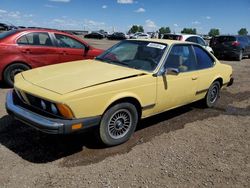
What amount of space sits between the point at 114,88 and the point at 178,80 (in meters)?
1.45

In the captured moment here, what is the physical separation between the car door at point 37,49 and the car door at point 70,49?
20 centimetres

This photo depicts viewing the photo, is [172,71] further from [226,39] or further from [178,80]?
[226,39]

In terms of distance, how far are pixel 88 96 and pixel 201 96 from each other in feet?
9.77

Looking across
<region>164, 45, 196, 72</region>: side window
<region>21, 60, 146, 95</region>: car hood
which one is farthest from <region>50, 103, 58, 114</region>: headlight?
<region>164, 45, 196, 72</region>: side window

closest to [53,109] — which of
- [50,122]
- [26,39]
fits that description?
[50,122]

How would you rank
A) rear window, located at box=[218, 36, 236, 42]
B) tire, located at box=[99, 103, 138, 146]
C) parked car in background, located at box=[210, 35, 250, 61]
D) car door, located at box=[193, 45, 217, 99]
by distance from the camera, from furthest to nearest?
rear window, located at box=[218, 36, 236, 42], parked car in background, located at box=[210, 35, 250, 61], car door, located at box=[193, 45, 217, 99], tire, located at box=[99, 103, 138, 146]

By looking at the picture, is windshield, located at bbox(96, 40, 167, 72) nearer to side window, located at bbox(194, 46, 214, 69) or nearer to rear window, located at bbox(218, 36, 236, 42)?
side window, located at bbox(194, 46, 214, 69)

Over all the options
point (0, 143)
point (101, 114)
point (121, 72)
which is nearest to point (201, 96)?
point (121, 72)

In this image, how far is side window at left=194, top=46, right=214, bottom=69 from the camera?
17.8 feet

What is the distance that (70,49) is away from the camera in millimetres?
7777

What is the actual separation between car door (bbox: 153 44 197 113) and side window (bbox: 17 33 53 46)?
3944 millimetres

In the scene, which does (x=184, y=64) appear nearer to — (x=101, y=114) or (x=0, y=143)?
(x=101, y=114)

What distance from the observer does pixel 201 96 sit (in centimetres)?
571

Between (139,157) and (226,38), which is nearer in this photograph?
(139,157)
